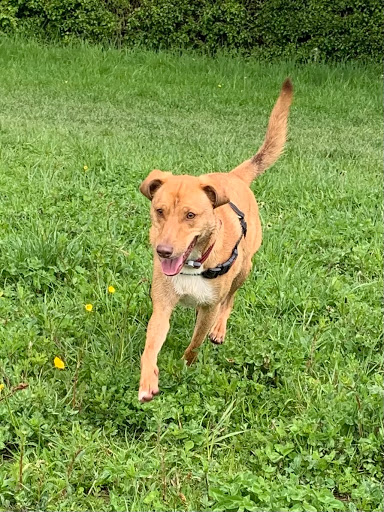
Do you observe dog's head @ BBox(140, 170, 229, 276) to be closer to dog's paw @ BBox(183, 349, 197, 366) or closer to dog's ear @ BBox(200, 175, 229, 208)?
dog's ear @ BBox(200, 175, 229, 208)

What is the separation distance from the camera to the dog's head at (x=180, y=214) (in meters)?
2.80

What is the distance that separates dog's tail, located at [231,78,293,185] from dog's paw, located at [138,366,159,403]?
5.65 feet

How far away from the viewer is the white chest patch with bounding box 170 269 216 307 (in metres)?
3.04

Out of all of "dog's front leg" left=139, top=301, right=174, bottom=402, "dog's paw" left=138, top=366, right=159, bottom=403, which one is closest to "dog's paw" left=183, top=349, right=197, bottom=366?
"dog's front leg" left=139, top=301, right=174, bottom=402

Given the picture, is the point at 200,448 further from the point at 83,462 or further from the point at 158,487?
the point at 83,462

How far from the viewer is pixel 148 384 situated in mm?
2807

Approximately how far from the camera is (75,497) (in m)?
2.36

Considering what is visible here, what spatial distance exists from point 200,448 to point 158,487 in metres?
0.28

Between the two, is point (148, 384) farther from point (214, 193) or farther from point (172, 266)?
point (214, 193)

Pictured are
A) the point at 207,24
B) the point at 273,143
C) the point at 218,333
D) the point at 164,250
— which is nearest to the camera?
the point at 164,250

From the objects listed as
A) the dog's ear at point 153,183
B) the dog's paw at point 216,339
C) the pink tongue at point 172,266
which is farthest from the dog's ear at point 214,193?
the dog's paw at point 216,339

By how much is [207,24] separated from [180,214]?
38.6ft

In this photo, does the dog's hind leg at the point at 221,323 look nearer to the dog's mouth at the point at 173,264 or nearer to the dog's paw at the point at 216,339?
the dog's paw at the point at 216,339

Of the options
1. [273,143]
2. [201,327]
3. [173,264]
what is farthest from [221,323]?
[273,143]
